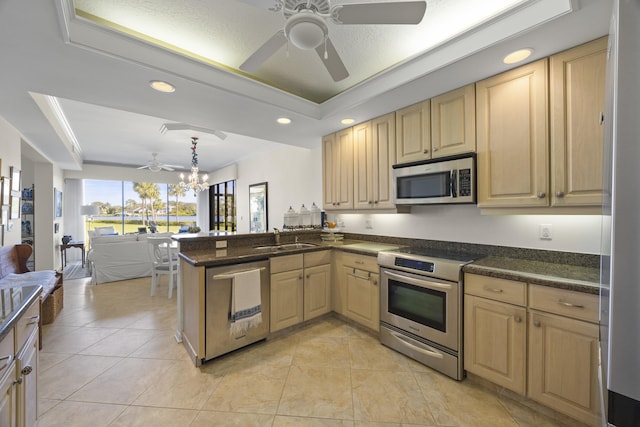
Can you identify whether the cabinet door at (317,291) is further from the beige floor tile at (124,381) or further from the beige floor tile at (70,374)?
the beige floor tile at (70,374)

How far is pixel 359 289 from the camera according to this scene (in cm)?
281

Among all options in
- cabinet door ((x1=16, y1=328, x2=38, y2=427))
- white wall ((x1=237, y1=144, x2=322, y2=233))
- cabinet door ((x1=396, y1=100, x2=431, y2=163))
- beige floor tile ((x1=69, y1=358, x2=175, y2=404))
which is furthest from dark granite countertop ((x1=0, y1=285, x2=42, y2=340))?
white wall ((x1=237, y1=144, x2=322, y2=233))

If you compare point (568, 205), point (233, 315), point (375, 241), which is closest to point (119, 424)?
point (233, 315)

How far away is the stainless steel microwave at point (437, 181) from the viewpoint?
7.06 feet

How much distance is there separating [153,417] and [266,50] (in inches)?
93.5

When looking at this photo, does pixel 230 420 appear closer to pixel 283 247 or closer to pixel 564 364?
pixel 283 247

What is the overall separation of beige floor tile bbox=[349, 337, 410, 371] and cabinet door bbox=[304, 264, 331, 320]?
51 centimetres

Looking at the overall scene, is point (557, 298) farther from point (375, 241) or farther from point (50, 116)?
point (50, 116)

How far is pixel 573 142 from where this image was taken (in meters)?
1.71

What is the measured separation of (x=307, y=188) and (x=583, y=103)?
3459 mm

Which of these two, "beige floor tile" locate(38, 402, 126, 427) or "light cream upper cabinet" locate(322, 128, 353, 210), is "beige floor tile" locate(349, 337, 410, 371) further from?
"beige floor tile" locate(38, 402, 126, 427)

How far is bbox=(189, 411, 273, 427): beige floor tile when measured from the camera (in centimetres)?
163

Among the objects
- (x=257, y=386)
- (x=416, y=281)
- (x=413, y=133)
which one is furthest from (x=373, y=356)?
(x=413, y=133)

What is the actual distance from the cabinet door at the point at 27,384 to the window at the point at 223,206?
19.0ft
